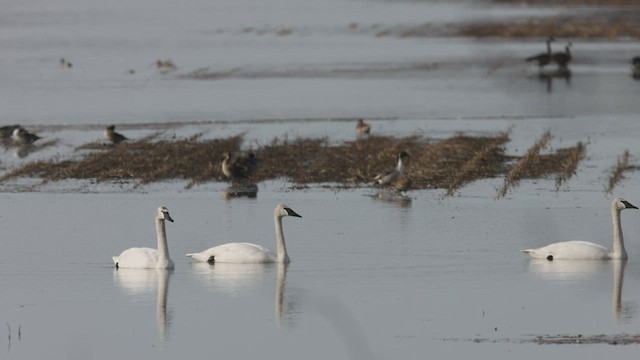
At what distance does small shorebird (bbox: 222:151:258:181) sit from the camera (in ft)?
81.9

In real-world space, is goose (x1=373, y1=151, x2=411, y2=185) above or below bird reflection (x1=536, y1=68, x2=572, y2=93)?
below

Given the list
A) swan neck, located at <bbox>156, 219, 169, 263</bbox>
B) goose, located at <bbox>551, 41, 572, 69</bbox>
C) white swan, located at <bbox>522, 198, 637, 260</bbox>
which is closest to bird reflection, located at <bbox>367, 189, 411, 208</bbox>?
white swan, located at <bbox>522, 198, 637, 260</bbox>

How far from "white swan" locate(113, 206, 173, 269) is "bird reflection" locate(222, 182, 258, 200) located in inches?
240

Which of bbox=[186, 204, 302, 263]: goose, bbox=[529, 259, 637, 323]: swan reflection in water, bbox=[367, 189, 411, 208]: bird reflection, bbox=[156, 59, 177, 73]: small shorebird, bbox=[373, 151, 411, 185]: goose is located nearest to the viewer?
bbox=[529, 259, 637, 323]: swan reflection in water

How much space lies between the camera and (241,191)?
24.6 m

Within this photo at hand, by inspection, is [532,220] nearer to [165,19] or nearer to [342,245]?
[342,245]

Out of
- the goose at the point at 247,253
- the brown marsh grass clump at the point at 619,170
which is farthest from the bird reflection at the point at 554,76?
the goose at the point at 247,253

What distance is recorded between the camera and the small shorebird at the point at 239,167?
25.0 meters

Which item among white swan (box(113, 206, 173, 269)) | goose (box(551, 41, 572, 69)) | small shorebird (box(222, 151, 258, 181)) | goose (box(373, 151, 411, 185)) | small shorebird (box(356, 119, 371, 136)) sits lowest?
white swan (box(113, 206, 173, 269))

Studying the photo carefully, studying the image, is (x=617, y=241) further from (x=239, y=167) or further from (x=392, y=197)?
(x=239, y=167)

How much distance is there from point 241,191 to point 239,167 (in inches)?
25.5

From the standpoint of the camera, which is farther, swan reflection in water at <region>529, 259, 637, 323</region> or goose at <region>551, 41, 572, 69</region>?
goose at <region>551, 41, 572, 69</region>

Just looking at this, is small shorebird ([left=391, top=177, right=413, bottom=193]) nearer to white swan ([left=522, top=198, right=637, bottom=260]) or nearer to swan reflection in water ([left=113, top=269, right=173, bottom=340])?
white swan ([left=522, top=198, right=637, bottom=260])

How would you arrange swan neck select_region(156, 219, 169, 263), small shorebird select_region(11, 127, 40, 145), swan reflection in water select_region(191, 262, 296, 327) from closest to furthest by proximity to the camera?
swan reflection in water select_region(191, 262, 296, 327), swan neck select_region(156, 219, 169, 263), small shorebird select_region(11, 127, 40, 145)
